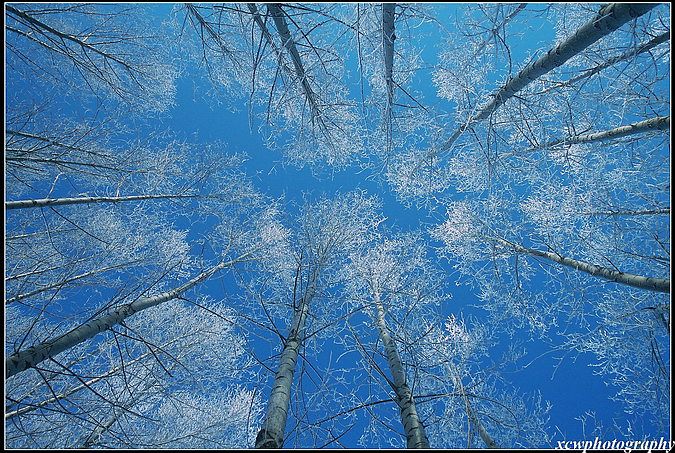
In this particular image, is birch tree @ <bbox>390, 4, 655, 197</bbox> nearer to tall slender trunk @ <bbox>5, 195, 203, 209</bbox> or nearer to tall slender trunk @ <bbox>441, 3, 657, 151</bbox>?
tall slender trunk @ <bbox>441, 3, 657, 151</bbox>

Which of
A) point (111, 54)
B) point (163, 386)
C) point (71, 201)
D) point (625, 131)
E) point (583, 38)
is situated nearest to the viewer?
point (583, 38)

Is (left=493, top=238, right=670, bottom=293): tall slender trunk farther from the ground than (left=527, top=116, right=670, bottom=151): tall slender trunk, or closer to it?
closer to it

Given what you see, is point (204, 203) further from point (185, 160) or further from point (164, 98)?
point (164, 98)

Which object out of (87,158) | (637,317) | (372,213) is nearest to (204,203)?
(87,158)

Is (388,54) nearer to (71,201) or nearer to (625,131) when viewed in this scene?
(625,131)

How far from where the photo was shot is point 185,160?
7418 mm

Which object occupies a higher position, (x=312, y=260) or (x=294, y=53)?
(x=294, y=53)

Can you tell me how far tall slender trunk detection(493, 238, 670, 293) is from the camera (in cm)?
336

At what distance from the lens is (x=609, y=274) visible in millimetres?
4223

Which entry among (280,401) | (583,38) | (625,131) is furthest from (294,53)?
(625,131)

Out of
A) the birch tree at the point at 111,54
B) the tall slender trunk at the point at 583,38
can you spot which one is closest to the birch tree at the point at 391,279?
the tall slender trunk at the point at 583,38

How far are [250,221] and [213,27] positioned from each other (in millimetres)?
4933

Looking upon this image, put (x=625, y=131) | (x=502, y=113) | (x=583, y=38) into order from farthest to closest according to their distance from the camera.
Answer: (x=502, y=113)
(x=625, y=131)
(x=583, y=38)

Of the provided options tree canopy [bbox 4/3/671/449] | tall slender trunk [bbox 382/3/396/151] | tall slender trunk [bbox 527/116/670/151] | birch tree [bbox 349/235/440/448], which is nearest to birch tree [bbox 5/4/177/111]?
tree canopy [bbox 4/3/671/449]
